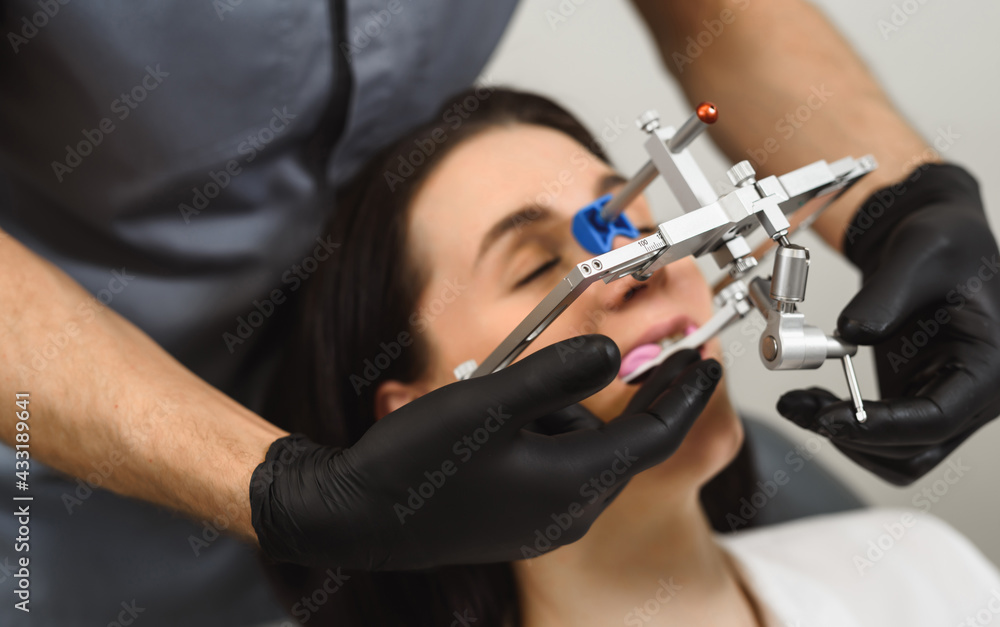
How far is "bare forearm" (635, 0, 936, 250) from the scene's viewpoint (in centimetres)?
144

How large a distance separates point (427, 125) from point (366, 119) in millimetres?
146

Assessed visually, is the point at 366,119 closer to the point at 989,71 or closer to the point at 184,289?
the point at 184,289

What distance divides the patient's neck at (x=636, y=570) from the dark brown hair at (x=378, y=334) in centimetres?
18

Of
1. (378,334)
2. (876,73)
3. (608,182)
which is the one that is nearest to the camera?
(608,182)

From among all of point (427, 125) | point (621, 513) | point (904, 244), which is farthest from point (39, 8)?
point (904, 244)

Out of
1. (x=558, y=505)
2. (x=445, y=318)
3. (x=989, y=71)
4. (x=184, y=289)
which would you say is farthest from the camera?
(x=989, y=71)

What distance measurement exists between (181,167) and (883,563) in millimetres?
1675

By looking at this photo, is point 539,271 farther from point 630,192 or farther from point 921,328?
point 921,328

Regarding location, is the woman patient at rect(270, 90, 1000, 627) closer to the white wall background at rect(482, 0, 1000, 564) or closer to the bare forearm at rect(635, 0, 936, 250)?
the bare forearm at rect(635, 0, 936, 250)

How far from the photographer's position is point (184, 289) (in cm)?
142

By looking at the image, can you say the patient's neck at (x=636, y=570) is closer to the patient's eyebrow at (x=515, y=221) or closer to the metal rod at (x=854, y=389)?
the metal rod at (x=854, y=389)

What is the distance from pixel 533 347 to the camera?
1.18 metres

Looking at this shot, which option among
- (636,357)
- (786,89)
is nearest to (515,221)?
(636,357)

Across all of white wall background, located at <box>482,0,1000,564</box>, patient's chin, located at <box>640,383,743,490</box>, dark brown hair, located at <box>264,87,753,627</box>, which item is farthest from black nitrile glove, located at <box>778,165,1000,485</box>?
white wall background, located at <box>482,0,1000,564</box>
